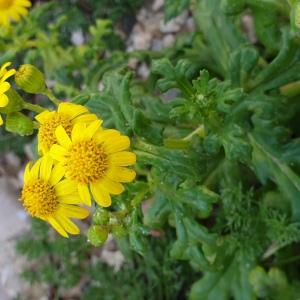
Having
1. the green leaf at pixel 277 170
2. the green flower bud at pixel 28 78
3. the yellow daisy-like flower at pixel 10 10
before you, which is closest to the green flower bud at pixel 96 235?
the green flower bud at pixel 28 78

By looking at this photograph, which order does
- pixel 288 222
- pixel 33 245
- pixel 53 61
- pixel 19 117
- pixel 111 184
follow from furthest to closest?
pixel 33 245 < pixel 53 61 < pixel 288 222 < pixel 19 117 < pixel 111 184

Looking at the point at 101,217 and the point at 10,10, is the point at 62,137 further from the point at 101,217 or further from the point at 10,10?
the point at 10,10

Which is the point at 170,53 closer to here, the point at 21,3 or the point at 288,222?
the point at 21,3

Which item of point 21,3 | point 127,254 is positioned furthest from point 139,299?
point 21,3

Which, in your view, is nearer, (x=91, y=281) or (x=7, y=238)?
(x=91, y=281)

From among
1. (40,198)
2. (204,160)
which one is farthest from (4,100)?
(204,160)

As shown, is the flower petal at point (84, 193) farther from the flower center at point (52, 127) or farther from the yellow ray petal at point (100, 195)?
the flower center at point (52, 127)
